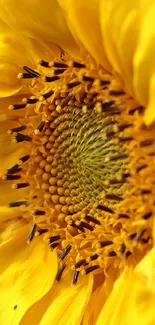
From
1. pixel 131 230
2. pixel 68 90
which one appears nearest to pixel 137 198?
pixel 131 230

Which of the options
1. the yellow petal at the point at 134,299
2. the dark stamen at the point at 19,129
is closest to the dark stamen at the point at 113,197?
the yellow petal at the point at 134,299

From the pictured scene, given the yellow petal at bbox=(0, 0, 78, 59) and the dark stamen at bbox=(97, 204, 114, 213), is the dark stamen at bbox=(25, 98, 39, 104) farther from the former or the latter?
the dark stamen at bbox=(97, 204, 114, 213)

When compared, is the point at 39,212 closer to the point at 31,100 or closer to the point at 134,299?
the point at 31,100

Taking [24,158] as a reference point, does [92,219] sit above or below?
below

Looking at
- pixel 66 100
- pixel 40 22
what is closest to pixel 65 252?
pixel 66 100

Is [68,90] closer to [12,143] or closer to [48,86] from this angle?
[48,86]

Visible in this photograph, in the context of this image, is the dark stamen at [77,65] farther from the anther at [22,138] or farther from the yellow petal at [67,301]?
the yellow petal at [67,301]
